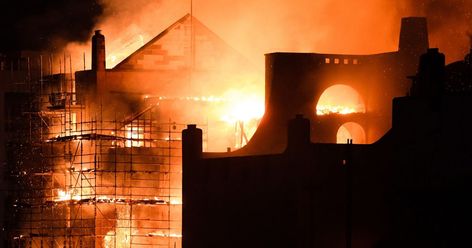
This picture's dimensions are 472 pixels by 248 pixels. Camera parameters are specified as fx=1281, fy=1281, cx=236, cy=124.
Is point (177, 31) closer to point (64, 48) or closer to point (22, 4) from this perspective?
point (64, 48)

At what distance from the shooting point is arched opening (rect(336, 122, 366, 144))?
129 feet

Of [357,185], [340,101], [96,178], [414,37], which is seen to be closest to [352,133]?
[340,101]

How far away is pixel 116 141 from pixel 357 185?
11.7m

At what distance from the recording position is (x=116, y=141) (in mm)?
41281

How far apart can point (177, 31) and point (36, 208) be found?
771cm

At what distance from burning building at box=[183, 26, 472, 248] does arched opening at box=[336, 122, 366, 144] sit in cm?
458

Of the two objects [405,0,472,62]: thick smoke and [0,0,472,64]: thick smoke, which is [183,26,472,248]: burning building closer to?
[405,0,472,62]: thick smoke

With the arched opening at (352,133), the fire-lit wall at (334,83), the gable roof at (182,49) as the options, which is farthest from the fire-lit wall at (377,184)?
the gable roof at (182,49)

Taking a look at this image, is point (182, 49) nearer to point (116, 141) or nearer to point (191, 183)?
point (116, 141)

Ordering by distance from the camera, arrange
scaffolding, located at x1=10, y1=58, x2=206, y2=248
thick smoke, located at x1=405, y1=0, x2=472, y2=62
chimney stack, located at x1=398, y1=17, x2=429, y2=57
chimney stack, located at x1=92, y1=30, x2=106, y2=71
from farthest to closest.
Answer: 1. thick smoke, located at x1=405, y1=0, x2=472, y2=62
2. chimney stack, located at x1=92, y1=30, x2=106, y2=71
3. scaffolding, located at x1=10, y1=58, x2=206, y2=248
4. chimney stack, located at x1=398, y1=17, x2=429, y2=57

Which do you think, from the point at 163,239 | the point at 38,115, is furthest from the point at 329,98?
the point at 38,115

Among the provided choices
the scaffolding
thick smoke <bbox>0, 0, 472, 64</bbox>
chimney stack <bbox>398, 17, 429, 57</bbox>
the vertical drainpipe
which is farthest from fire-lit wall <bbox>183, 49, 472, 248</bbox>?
thick smoke <bbox>0, 0, 472, 64</bbox>

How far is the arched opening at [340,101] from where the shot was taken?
1534 inches

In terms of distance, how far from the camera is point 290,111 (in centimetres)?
3762
